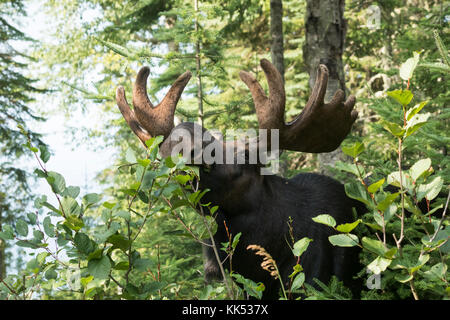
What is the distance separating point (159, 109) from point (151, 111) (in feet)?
0.26

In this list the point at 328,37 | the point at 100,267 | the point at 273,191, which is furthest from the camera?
the point at 328,37

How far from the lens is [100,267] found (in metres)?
1.82

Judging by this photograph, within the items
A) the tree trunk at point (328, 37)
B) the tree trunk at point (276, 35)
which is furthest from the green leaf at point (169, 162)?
the tree trunk at point (276, 35)

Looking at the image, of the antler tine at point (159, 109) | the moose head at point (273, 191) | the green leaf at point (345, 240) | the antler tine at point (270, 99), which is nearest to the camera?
the green leaf at point (345, 240)

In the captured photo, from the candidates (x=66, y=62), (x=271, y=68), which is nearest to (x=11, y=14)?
(x=66, y=62)

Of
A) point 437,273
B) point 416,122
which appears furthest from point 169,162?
point 437,273

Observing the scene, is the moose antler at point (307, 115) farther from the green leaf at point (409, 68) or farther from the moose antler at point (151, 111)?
the green leaf at point (409, 68)

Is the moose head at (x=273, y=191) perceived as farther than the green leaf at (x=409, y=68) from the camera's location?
Yes

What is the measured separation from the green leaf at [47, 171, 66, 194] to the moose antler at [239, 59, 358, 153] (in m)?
1.98

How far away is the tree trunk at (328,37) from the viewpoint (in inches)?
219

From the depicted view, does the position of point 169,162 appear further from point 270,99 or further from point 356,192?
point 270,99

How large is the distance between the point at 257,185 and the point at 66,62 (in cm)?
2004

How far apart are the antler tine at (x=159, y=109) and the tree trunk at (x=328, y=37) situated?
234 cm

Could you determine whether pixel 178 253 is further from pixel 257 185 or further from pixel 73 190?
pixel 73 190
